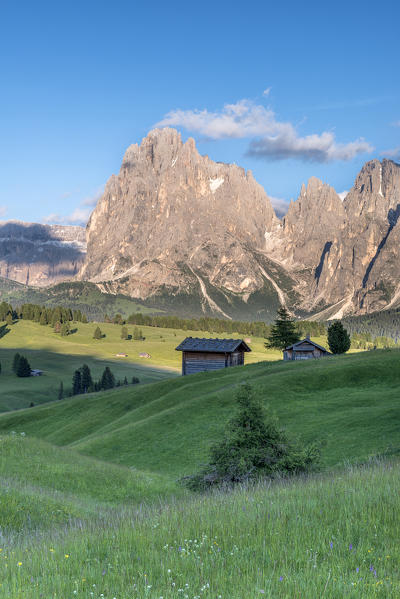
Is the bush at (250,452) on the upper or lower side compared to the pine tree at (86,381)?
upper

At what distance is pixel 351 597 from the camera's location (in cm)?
470

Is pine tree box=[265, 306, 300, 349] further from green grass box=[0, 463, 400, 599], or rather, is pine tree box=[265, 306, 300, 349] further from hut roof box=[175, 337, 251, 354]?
green grass box=[0, 463, 400, 599]

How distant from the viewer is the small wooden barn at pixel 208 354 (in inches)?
3238

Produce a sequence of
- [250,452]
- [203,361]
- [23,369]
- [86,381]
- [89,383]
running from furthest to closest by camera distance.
→ [23,369]
[89,383]
[86,381]
[203,361]
[250,452]

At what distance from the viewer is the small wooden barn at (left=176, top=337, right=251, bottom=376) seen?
82.2 meters

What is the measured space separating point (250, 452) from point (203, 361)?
214 ft

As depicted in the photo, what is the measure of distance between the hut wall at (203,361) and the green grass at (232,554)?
7425 centimetres

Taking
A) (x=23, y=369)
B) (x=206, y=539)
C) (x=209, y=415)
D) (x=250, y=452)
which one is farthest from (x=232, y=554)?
(x=23, y=369)

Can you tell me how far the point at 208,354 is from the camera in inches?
3275

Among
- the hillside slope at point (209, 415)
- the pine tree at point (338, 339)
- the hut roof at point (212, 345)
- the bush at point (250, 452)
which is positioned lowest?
the hillside slope at point (209, 415)

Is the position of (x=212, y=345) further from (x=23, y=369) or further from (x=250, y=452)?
(x=23, y=369)

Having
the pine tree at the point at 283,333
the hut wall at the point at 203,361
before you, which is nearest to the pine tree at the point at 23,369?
the hut wall at the point at 203,361

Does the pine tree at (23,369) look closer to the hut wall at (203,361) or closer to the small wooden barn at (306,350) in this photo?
the hut wall at (203,361)

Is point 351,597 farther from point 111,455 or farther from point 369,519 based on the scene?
point 111,455
